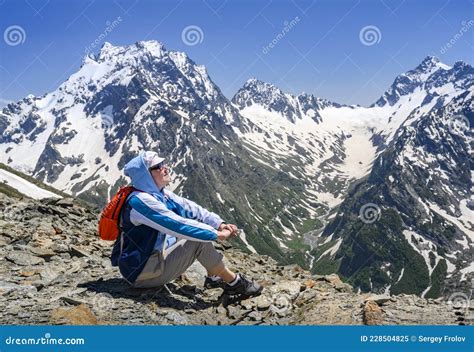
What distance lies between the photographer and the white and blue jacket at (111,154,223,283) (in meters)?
11.4

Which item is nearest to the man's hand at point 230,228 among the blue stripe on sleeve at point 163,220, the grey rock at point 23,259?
the blue stripe on sleeve at point 163,220

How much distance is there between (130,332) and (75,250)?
906cm

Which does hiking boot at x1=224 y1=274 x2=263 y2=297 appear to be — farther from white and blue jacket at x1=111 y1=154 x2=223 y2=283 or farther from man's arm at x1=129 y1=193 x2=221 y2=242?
man's arm at x1=129 y1=193 x2=221 y2=242

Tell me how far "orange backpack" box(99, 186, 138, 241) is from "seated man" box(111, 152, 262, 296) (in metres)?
0.13

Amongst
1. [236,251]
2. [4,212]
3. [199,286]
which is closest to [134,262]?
[199,286]

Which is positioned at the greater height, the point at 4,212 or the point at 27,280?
the point at 27,280

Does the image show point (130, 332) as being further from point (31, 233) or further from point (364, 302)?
point (31, 233)

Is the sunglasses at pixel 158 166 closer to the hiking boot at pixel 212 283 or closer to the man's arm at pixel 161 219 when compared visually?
the man's arm at pixel 161 219

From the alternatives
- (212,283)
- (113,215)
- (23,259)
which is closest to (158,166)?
(113,215)

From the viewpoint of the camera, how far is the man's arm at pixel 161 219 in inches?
447

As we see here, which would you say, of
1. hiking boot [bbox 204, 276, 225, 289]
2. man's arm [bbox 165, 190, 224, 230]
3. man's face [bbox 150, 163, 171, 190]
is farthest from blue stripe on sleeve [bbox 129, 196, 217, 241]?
hiking boot [bbox 204, 276, 225, 289]

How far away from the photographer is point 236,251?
2394cm

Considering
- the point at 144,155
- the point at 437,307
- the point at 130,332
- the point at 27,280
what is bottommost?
the point at 27,280

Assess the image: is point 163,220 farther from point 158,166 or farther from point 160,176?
point 158,166
